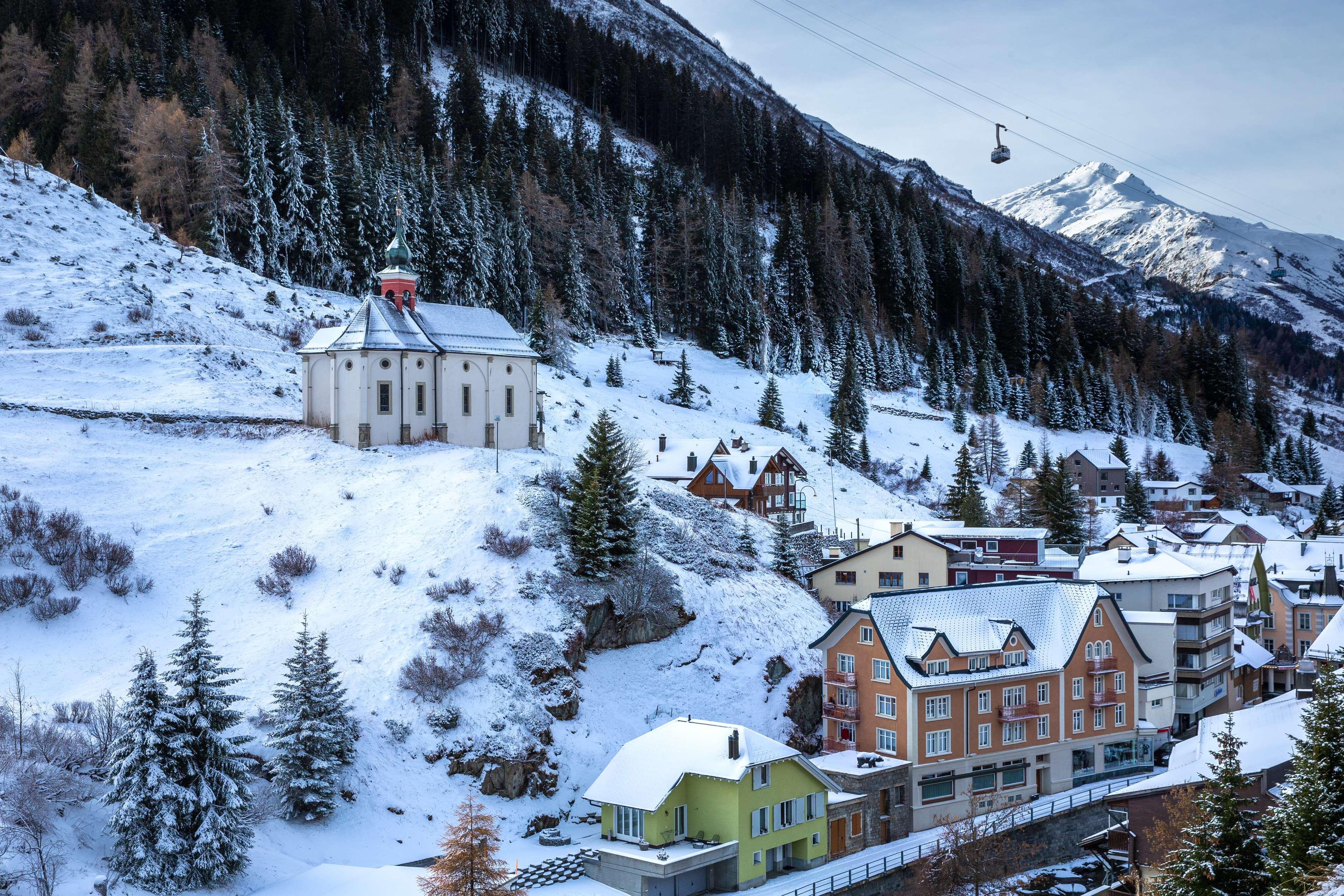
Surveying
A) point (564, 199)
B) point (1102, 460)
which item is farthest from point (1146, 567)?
point (564, 199)

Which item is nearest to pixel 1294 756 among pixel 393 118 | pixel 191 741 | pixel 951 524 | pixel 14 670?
pixel 191 741

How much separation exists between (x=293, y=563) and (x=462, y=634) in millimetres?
8745

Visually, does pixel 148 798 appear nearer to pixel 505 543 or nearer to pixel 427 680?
pixel 427 680

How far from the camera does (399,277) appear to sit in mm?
57156

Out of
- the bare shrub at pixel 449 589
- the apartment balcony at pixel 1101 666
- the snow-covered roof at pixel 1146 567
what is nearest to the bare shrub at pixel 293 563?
the bare shrub at pixel 449 589

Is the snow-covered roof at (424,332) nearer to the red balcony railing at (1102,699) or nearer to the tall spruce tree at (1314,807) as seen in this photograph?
the red balcony railing at (1102,699)

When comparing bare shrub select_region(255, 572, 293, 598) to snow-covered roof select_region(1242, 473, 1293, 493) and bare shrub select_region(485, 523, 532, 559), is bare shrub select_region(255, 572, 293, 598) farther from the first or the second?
snow-covered roof select_region(1242, 473, 1293, 493)

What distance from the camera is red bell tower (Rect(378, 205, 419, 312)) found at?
57.3 m

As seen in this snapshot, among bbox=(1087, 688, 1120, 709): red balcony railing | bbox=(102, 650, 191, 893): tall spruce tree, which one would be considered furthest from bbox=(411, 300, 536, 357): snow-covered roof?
bbox=(1087, 688, 1120, 709): red balcony railing

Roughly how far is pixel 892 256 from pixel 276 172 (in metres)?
80.3

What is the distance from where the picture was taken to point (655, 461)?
249 feet

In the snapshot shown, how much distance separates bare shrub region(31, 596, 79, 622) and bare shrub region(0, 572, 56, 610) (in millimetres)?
217

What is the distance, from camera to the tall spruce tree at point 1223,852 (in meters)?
20.2

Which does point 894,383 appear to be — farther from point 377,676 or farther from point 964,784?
point 377,676
